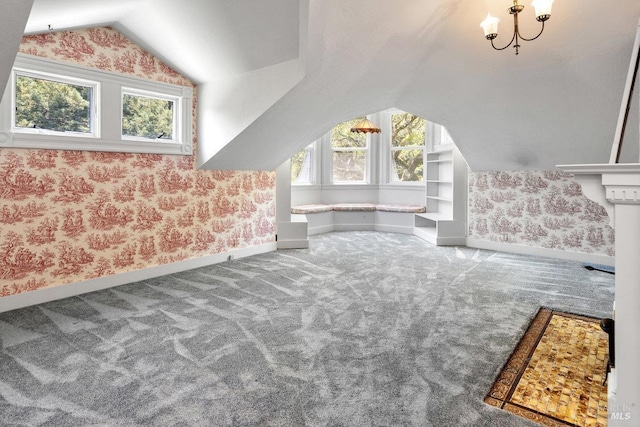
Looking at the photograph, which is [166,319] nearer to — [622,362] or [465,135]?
[622,362]

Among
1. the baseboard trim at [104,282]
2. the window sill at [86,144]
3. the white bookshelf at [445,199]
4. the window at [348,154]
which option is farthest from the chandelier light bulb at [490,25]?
the window at [348,154]

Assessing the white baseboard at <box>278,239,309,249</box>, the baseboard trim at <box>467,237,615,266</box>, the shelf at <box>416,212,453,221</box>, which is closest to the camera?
the baseboard trim at <box>467,237,615,266</box>

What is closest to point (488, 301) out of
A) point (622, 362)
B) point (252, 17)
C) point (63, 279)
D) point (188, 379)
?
point (622, 362)

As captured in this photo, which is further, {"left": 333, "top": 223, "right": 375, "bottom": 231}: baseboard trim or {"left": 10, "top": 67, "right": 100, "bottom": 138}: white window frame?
{"left": 333, "top": 223, "right": 375, "bottom": 231}: baseboard trim

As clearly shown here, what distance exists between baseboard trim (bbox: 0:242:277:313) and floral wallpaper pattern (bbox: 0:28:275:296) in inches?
2.2

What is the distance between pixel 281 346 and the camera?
231cm

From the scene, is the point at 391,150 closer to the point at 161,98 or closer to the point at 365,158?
the point at 365,158

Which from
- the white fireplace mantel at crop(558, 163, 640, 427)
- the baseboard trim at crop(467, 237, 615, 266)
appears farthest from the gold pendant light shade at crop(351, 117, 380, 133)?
the white fireplace mantel at crop(558, 163, 640, 427)

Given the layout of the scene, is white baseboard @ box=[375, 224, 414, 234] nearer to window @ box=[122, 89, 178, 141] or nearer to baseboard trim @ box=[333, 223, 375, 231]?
baseboard trim @ box=[333, 223, 375, 231]

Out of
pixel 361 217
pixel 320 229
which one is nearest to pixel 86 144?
pixel 320 229

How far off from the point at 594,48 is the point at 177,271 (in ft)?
15.0

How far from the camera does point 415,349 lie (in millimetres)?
2270

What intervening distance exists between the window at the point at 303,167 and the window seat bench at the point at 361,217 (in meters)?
0.64

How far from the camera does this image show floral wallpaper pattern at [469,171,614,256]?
4.61 metres
